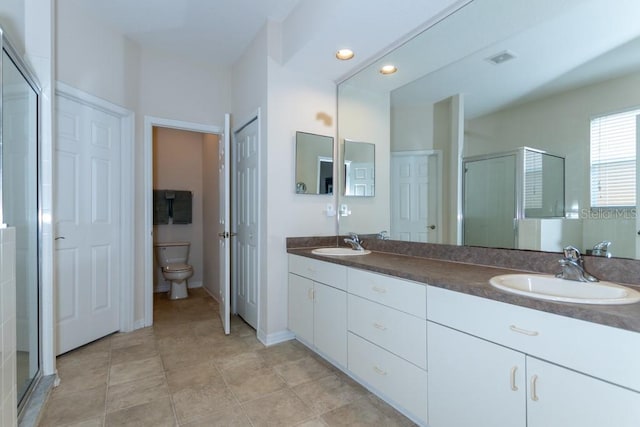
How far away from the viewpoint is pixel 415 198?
2316mm

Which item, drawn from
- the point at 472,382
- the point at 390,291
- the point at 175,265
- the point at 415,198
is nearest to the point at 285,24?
the point at 415,198

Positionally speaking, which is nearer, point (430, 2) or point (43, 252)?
point (430, 2)

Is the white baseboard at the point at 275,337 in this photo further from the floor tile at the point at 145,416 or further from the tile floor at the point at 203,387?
the floor tile at the point at 145,416

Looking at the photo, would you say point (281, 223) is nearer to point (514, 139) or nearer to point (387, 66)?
point (387, 66)

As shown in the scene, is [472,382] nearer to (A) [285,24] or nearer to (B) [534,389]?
(B) [534,389]

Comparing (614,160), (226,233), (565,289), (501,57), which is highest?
(501,57)

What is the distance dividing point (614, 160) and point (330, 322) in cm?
175

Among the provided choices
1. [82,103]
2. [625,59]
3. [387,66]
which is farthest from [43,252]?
[625,59]

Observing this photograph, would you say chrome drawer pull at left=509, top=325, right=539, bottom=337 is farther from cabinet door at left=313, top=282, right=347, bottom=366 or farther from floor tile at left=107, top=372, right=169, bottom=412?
floor tile at left=107, top=372, right=169, bottom=412

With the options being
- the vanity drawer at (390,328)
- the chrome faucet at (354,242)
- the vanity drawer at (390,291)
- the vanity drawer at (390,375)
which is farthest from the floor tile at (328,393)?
the chrome faucet at (354,242)

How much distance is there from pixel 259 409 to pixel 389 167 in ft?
6.34

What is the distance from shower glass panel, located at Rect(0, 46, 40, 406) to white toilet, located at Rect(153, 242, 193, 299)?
6.36ft

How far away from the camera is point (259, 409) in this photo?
1701 mm

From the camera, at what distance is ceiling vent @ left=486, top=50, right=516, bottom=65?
1.72 m
